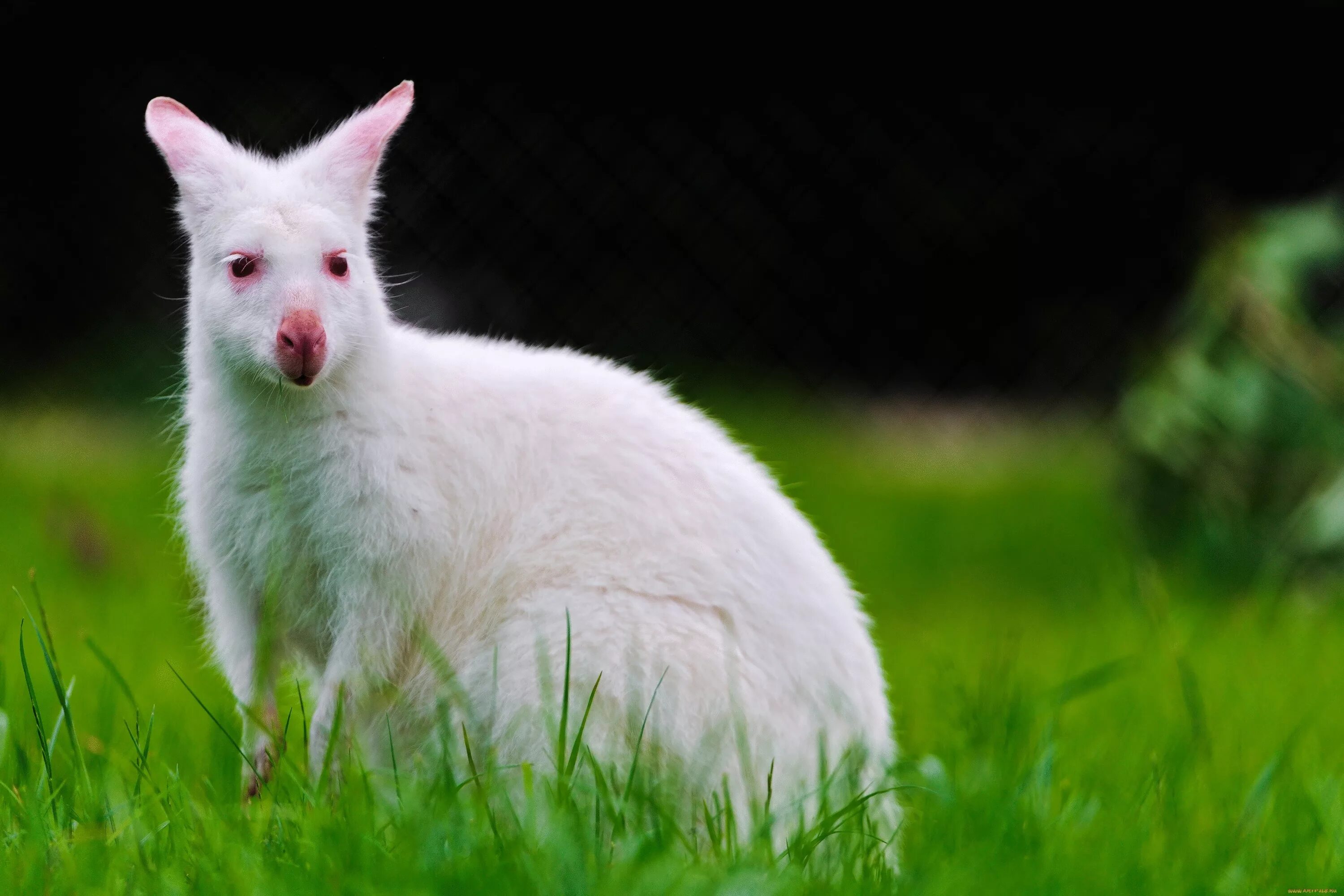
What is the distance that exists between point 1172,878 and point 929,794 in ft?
1.68

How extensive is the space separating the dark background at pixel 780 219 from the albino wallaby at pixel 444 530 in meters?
3.76

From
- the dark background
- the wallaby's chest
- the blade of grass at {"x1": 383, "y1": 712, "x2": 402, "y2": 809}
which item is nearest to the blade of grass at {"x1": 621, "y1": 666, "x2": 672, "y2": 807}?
the blade of grass at {"x1": 383, "y1": 712, "x2": 402, "y2": 809}

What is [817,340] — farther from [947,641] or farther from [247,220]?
[247,220]

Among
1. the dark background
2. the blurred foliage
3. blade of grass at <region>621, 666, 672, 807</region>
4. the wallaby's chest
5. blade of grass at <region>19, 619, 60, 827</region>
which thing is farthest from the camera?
the dark background

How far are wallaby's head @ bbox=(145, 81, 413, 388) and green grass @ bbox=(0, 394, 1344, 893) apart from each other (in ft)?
2.43

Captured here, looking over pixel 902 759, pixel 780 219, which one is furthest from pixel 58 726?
pixel 780 219

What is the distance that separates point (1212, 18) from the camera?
8.83 m

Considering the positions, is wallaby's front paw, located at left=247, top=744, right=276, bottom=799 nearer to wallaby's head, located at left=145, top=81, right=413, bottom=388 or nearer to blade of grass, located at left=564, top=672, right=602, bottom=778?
blade of grass, located at left=564, top=672, right=602, bottom=778

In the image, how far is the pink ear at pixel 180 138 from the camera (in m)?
3.00

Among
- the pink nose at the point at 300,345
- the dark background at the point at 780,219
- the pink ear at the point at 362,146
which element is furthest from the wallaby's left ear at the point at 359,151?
the dark background at the point at 780,219

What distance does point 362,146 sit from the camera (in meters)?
3.01

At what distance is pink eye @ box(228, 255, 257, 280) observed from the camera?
285 centimetres

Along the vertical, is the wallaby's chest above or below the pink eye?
below

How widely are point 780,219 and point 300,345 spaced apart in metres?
6.07
